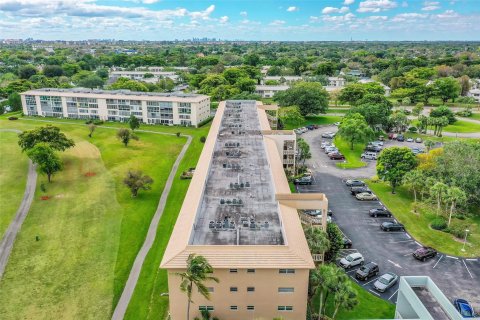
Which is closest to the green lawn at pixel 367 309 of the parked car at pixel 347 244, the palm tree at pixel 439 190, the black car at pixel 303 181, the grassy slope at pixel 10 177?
the parked car at pixel 347 244

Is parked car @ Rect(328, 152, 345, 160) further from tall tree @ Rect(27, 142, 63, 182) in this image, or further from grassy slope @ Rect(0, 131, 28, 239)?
grassy slope @ Rect(0, 131, 28, 239)

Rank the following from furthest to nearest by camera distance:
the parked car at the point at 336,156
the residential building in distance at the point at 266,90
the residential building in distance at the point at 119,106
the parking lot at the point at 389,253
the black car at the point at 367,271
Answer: the residential building in distance at the point at 266,90 < the residential building in distance at the point at 119,106 < the parked car at the point at 336,156 < the black car at the point at 367,271 < the parking lot at the point at 389,253

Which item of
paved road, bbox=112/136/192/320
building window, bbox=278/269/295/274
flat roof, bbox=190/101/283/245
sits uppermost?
flat roof, bbox=190/101/283/245

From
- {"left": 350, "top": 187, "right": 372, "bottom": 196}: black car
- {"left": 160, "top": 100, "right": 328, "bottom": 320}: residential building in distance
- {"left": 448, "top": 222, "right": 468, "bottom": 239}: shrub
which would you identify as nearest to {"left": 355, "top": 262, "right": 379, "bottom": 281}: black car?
{"left": 160, "top": 100, "right": 328, "bottom": 320}: residential building in distance

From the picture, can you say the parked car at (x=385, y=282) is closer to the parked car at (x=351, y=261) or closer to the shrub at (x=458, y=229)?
the parked car at (x=351, y=261)

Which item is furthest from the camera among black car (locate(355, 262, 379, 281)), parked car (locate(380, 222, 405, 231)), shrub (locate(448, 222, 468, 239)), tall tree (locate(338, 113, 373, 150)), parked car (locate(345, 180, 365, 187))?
tall tree (locate(338, 113, 373, 150))
